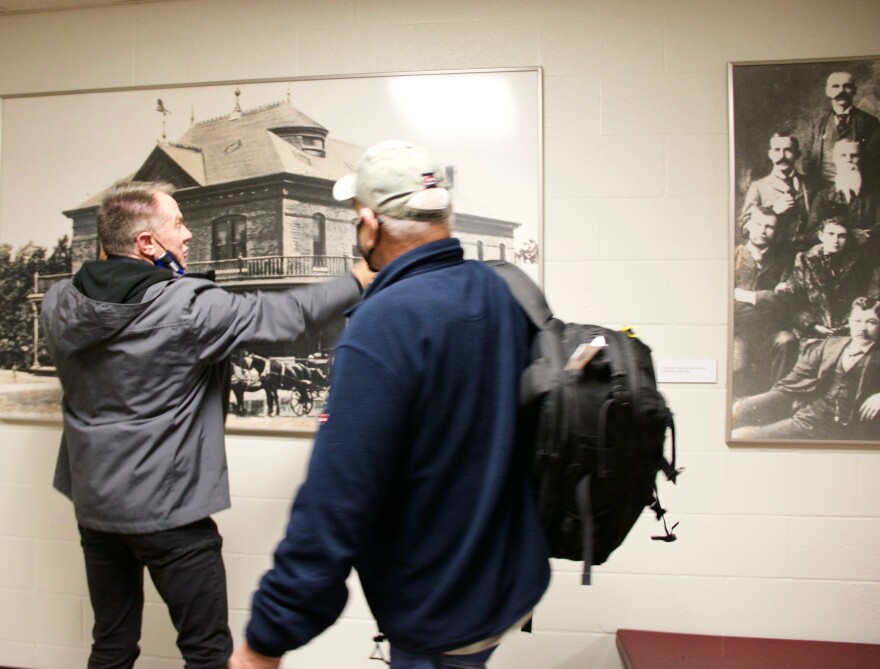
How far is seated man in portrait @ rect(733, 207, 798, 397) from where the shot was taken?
1.87 m

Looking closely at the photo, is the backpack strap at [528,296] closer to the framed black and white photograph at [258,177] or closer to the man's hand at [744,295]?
the framed black and white photograph at [258,177]

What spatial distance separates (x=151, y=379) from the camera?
1.43 metres

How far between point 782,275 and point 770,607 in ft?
3.51

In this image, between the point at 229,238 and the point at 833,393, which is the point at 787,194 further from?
the point at 229,238

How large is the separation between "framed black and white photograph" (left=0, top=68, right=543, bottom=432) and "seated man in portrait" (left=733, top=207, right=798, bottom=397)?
660mm

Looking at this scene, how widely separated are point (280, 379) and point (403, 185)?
1.25 m

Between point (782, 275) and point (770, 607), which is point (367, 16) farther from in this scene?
point (770, 607)

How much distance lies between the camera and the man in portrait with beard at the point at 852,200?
185cm

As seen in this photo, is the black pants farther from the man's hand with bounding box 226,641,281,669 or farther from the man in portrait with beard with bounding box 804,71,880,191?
the man in portrait with beard with bounding box 804,71,880,191

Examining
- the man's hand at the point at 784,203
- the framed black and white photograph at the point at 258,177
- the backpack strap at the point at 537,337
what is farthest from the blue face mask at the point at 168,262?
the man's hand at the point at 784,203

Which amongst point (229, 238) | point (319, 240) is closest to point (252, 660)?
point (319, 240)

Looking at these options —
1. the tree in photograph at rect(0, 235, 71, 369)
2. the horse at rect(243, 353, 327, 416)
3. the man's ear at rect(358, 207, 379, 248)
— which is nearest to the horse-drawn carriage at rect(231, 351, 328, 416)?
the horse at rect(243, 353, 327, 416)

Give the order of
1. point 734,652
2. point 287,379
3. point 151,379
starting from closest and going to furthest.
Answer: point 151,379
point 734,652
point 287,379

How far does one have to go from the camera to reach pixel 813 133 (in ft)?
6.10
